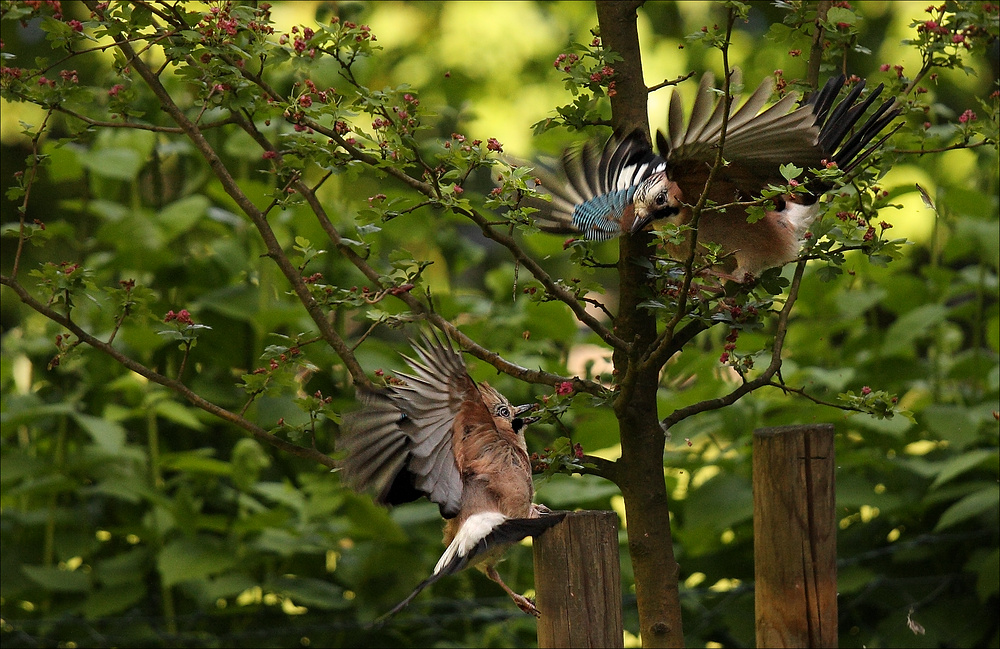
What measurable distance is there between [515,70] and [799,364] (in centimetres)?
425

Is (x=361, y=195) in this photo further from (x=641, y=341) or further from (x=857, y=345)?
(x=641, y=341)

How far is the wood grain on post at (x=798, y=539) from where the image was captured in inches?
69.1

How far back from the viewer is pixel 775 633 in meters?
1.77

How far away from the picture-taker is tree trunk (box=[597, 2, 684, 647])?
1916mm

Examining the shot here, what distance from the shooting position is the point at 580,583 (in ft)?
5.43

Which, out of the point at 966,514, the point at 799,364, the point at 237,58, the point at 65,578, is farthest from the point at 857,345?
the point at 65,578

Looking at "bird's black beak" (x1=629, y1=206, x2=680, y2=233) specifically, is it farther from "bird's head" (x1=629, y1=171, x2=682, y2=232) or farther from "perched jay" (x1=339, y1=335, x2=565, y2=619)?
"perched jay" (x1=339, y1=335, x2=565, y2=619)

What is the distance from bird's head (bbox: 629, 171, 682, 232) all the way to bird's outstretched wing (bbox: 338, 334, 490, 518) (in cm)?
45

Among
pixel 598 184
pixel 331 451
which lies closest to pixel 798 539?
pixel 598 184

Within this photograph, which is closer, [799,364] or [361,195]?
[799,364]

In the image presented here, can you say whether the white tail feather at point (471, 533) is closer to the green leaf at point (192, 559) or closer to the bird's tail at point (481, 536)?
the bird's tail at point (481, 536)

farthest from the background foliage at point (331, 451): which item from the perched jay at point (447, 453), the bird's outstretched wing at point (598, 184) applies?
the perched jay at point (447, 453)

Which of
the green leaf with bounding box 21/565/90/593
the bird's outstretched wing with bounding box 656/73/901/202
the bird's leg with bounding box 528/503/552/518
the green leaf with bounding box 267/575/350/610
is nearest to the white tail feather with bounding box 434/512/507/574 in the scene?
the bird's leg with bounding box 528/503/552/518

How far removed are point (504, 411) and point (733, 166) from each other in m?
0.68
